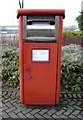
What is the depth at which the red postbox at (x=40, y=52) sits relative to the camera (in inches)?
99.9

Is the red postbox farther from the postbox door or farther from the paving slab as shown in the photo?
the paving slab

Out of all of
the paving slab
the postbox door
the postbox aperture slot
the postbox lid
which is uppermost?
the postbox lid

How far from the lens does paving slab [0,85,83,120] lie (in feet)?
8.71

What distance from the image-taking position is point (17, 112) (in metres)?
2.76

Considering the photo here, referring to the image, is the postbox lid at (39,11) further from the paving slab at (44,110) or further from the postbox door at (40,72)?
the paving slab at (44,110)

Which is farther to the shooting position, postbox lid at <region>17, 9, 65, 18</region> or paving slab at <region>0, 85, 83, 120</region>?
paving slab at <region>0, 85, 83, 120</region>

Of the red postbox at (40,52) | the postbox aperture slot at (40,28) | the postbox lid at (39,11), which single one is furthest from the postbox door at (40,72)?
the postbox lid at (39,11)

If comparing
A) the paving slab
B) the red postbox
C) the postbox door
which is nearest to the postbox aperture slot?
the red postbox

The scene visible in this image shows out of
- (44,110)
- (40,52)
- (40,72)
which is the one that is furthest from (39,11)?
(44,110)

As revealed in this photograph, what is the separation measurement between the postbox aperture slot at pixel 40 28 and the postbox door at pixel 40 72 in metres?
0.11

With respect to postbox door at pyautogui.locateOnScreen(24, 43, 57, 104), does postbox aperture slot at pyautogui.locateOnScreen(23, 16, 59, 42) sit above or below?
above

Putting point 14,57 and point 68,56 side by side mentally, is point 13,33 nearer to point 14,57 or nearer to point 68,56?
point 14,57

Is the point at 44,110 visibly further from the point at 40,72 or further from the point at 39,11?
the point at 39,11

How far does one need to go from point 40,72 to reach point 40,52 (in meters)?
0.35
